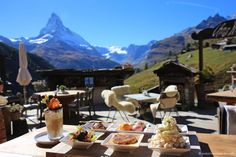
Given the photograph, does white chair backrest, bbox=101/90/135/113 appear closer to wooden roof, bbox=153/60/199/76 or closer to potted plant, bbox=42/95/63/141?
wooden roof, bbox=153/60/199/76

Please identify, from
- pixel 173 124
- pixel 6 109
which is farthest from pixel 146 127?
pixel 6 109

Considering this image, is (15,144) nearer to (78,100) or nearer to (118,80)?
(78,100)

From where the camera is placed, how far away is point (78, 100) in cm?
753

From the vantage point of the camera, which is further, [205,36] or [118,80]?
[118,80]

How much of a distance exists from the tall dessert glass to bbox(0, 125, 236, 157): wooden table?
0.47 feet

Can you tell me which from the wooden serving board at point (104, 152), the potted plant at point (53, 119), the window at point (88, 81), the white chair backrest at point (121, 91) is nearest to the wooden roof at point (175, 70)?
the white chair backrest at point (121, 91)

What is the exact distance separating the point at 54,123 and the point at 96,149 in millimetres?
471

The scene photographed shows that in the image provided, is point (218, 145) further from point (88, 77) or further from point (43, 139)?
point (88, 77)

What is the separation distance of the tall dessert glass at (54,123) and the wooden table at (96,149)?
0.14m

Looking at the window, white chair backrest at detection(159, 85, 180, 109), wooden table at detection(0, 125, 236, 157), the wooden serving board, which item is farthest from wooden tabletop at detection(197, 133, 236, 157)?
the window

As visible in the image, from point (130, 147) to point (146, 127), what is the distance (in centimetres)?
48

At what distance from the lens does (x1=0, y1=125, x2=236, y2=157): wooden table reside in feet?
6.13

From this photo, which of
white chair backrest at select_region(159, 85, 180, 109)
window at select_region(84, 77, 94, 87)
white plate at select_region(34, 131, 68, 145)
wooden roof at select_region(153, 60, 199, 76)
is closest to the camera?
white plate at select_region(34, 131, 68, 145)

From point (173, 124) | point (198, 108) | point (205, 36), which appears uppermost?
point (205, 36)
